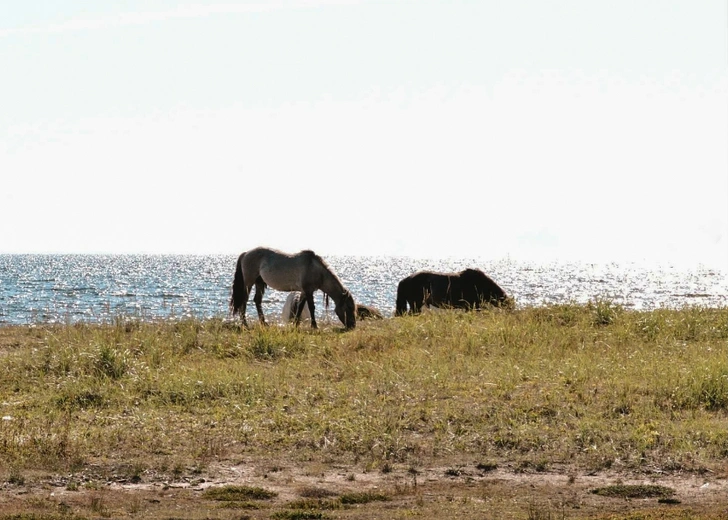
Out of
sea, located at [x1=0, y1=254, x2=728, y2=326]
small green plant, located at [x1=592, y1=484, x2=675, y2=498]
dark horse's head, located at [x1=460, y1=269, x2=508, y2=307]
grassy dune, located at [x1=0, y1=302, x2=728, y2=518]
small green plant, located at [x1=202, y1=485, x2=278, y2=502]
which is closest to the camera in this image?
small green plant, located at [x1=202, y1=485, x2=278, y2=502]

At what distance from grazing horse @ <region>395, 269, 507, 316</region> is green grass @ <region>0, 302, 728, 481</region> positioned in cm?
474

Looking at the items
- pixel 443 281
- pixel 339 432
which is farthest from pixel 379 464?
pixel 443 281

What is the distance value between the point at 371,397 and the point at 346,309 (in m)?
8.20

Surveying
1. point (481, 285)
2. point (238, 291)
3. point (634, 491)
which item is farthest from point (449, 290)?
point (634, 491)

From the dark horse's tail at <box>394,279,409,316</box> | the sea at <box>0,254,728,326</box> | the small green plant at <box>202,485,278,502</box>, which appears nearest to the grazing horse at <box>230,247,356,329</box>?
the sea at <box>0,254,728,326</box>

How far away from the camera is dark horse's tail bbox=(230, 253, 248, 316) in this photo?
2005 cm

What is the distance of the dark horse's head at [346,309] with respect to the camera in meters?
19.1

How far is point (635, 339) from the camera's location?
15328mm

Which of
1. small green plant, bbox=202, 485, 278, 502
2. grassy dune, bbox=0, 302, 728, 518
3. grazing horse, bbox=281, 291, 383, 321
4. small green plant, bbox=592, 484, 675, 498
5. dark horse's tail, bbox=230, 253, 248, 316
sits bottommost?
small green plant, bbox=202, 485, 278, 502

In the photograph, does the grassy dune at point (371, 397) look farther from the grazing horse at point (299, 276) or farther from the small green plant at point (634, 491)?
the grazing horse at point (299, 276)

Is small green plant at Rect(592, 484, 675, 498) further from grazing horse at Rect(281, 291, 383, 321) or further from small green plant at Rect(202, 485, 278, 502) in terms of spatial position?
grazing horse at Rect(281, 291, 383, 321)

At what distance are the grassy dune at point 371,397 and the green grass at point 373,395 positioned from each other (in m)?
0.03

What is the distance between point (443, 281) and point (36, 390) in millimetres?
11339

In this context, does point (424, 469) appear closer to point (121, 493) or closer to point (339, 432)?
point (339, 432)
